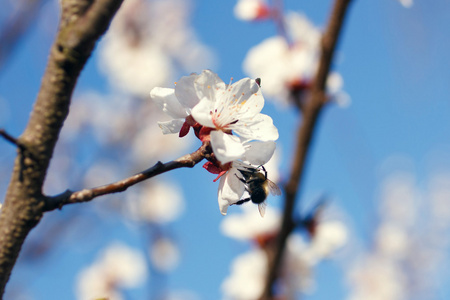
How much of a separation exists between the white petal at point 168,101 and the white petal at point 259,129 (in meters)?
0.15

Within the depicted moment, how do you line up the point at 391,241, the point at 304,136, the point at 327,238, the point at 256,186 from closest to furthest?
the point at 256,186 → the point at 304,136 → the point at 327,238 → the point at 391,241

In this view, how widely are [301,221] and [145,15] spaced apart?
5.14 m

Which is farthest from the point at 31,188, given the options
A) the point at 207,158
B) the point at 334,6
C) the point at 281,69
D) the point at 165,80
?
the point at 165,80

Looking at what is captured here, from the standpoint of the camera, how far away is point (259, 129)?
1074 mm

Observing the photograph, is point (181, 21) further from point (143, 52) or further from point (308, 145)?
point (308, 145)

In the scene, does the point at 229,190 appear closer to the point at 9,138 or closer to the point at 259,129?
the point at 259,129

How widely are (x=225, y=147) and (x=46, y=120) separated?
349mm

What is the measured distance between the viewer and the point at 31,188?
848mm

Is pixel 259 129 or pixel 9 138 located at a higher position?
pixel 259 129

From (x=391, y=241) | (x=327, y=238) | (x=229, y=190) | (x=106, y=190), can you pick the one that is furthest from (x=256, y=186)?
(x=391, y=241)

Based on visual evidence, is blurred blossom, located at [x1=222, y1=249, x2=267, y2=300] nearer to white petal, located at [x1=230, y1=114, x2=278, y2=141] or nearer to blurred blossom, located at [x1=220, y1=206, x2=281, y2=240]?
blurred blossom, located at [x1=220, y1=206, x2=281, y2=240]

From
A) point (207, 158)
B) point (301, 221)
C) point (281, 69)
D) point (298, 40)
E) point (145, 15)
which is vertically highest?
point (145, 15)

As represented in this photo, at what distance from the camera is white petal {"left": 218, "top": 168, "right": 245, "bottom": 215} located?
105 centimetres

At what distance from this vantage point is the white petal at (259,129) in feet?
3.46
